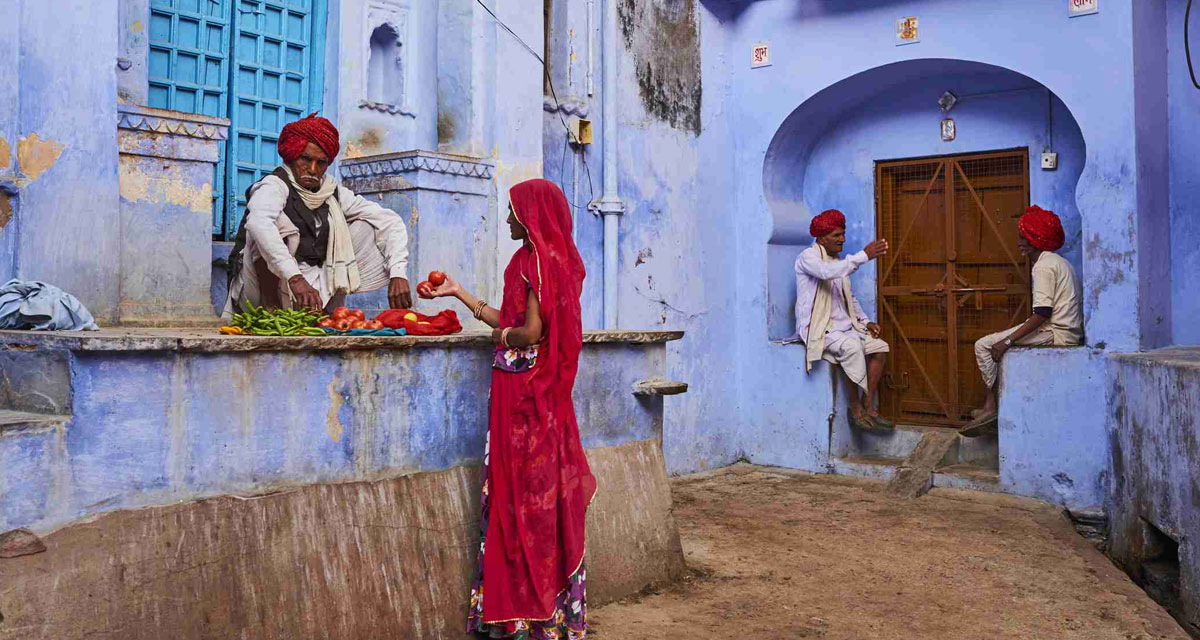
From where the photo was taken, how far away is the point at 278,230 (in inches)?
192

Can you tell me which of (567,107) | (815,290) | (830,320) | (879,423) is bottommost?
(879,423)

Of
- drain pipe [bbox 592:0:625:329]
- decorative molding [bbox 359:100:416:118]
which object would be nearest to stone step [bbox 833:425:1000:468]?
drain pipe [bbox 592:0:625:329]

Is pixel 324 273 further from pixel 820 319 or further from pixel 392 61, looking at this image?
pixel 820 319

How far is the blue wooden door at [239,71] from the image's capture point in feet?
19.5

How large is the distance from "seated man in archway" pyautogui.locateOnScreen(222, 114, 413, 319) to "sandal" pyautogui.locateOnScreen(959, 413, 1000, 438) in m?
4.93

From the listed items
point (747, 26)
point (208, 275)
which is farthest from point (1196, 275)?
point (208, 275)

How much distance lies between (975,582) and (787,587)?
1032 millimetres

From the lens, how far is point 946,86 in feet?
29.0

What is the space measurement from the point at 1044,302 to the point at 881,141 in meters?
2.33

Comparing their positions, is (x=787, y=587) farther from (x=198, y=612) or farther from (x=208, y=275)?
(x=208, y=275)

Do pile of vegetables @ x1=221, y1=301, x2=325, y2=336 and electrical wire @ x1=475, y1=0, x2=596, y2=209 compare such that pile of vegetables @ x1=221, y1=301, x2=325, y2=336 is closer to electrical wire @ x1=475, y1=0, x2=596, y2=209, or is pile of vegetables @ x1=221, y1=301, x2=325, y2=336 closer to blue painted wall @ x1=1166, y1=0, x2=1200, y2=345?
electrical wire @ x1=475, y1=0, x2=596, y2=209

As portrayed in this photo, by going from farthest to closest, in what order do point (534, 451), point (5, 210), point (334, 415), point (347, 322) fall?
point (5, 210) < point (347, 322) < point (534, 451) < point (334, 415)

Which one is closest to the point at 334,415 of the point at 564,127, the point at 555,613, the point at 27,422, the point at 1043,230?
the point at 27,422

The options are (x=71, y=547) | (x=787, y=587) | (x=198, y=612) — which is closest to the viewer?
(x=71, y=547)
